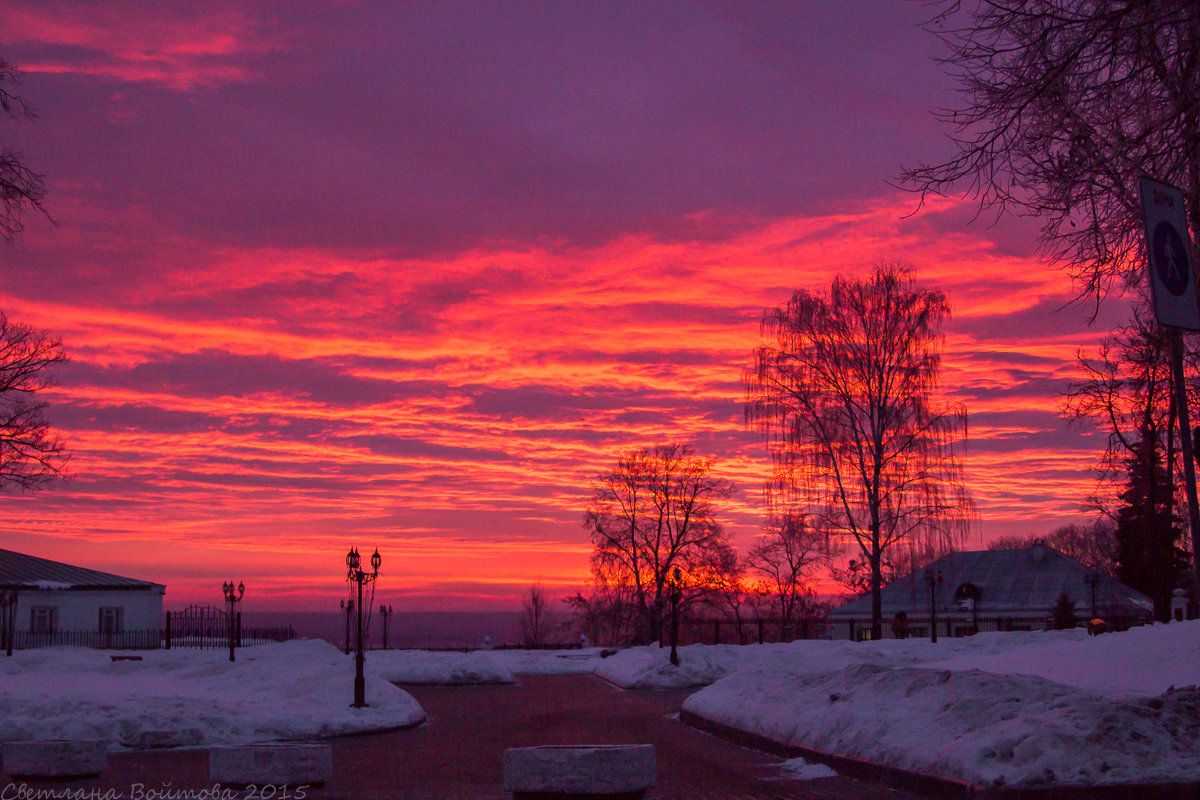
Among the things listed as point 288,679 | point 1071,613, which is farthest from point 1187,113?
point 1071,613

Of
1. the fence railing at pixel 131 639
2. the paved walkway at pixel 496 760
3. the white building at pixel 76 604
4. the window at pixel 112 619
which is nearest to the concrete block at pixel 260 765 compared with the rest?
the paved walkway at pixel 496 760

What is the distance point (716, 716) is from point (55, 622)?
43.8 meters

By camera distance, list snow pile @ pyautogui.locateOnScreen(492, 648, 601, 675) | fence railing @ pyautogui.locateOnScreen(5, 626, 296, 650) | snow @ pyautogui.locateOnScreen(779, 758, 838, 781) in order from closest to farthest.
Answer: snow @ pyautogui.locateOnScreen(779, 758, 838, 781) < snow pile @ pyautogui.locateOnScreen(492, 648, 601, 675) < fence railing @ pyautogui.locateOnScreen(5, 626, 296, 650)

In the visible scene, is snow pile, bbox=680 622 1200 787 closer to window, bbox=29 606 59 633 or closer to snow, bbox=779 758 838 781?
snow, bbox=779 758 838 781

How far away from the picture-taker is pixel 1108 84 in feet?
34.1

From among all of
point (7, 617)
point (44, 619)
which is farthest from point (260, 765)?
point (44, 619)

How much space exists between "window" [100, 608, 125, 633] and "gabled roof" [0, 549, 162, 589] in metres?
1.25

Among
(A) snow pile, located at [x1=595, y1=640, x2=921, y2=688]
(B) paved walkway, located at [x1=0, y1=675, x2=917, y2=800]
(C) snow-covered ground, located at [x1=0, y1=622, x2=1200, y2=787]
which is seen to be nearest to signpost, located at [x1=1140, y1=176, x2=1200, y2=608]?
(C) snow-covered ground, located at [x1=0, y1=622, x2=1200, y2=787]

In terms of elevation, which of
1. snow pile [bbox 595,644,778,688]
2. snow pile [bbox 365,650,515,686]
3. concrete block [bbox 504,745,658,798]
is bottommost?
snow pile [bbox 365,650,515,686]

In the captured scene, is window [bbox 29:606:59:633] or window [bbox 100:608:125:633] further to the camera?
window [bbox 100:608:125:633]

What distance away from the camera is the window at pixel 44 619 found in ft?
167

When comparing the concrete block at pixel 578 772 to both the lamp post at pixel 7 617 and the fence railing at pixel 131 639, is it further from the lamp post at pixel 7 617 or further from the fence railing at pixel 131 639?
the fence railing at pixel 131 639

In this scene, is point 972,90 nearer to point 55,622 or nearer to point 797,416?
point 797,416

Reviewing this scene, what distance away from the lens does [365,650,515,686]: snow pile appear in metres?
38.5
